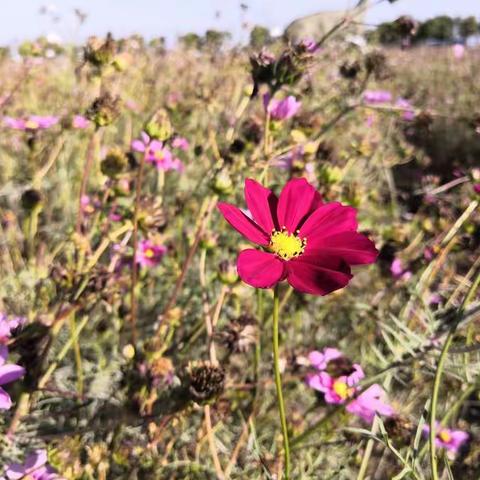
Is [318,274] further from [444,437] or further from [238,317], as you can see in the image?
[444,437]

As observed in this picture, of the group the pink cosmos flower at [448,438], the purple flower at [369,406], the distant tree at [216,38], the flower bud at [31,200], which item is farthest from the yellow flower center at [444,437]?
the distant tree at [216,38]

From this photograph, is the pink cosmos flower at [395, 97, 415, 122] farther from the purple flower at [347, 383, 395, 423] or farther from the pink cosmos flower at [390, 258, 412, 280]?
the purple flower at [347, 383, 395, 423]

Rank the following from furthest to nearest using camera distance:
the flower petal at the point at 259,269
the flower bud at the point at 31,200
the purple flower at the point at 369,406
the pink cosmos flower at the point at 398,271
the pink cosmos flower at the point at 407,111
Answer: the pink cosmos flower at the point at 398,271 → the flower bud at the point at 31,200 → the pink cosmos flower at the point at 407,111 → the purple flower at the point at 369,406 → the flower petal at the point at 259,269

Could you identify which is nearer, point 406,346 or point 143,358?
point 406,346

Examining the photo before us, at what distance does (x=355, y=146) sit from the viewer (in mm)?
1246

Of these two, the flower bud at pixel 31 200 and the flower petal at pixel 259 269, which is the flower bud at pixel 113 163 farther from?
the flower petal at pixel 259 269

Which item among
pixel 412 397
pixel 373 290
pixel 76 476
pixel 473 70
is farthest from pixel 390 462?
pixel 473 70

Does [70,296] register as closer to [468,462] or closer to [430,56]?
[468,462]

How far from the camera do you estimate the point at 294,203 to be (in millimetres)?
613

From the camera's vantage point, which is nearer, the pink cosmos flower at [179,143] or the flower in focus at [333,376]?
the flower in focus at [333,376]

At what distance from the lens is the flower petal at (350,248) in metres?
0.50

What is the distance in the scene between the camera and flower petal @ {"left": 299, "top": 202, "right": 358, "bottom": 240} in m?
0.57

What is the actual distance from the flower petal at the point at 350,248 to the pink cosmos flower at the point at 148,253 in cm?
55

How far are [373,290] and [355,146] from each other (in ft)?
1.45
